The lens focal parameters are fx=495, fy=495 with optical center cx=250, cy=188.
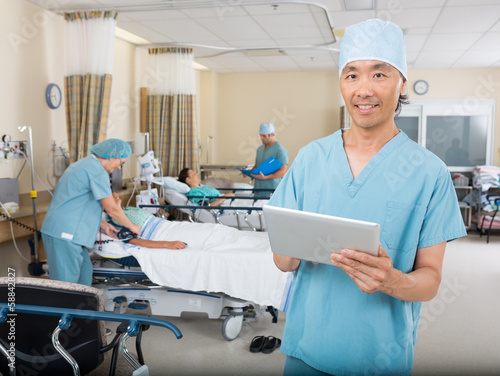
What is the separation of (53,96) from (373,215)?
13.3 feet

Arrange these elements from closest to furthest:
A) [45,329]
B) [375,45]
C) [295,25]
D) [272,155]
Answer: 1. [375,45]
2. [45,329]
3. [295,25]
4. [272,155]

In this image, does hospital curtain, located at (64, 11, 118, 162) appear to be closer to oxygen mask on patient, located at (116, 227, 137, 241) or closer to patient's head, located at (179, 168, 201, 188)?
patient's head, located at (179, 168, 201, 188)

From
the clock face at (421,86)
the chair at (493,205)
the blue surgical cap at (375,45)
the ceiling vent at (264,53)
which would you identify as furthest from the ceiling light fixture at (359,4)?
the clock face at (421,86)

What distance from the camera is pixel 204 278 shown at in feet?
10.1

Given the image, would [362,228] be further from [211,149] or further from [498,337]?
[211,149]

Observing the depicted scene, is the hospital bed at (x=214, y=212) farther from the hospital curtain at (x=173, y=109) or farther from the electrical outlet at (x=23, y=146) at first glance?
the electrical outlet at (x=23, y=146)

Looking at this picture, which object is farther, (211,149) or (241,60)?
(211,149)

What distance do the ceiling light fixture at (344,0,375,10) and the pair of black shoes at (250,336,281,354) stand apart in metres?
2.74

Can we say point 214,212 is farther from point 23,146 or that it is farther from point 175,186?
point 23,146

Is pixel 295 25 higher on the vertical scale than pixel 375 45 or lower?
higher

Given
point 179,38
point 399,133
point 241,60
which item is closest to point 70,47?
point 179,38

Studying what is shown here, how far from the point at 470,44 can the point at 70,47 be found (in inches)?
172

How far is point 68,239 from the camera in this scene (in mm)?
3146

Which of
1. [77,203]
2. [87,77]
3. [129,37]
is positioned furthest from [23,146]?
[129,37]
